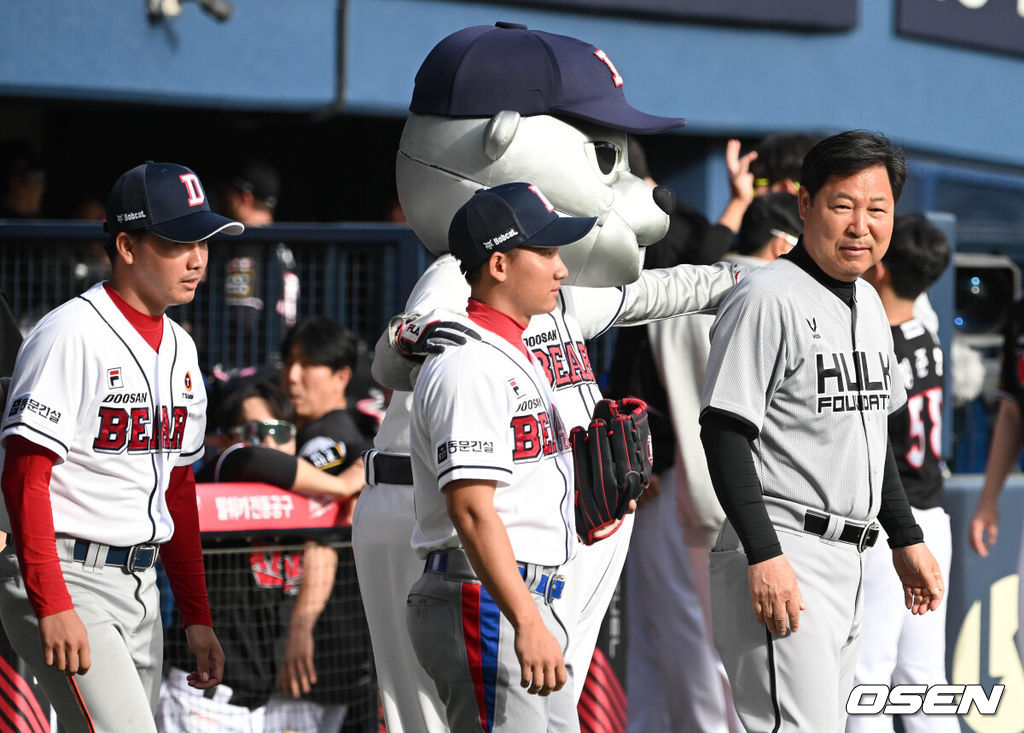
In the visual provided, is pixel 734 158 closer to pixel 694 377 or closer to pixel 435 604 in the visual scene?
pixel 694 377

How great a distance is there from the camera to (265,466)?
4914 millimetres

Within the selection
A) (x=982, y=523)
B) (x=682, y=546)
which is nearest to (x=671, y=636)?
(x=682, y=546)

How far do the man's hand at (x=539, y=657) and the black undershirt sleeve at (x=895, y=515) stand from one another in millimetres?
1221

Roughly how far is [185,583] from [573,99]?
1.64 m

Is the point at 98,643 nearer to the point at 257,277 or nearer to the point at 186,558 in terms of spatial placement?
the point at 186,558

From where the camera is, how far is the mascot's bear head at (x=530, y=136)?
3.93 m

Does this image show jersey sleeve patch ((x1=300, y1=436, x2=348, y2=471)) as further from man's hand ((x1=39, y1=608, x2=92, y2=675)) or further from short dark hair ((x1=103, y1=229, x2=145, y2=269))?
man's hand ((x1=39, y1=608, x2=92, y2=675))

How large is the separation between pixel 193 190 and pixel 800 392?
1.54 m

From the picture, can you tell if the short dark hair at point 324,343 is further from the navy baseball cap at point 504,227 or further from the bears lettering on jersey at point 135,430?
the navy baseball cap at point 504,227

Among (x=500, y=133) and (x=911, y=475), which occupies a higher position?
(x=500, y=133)

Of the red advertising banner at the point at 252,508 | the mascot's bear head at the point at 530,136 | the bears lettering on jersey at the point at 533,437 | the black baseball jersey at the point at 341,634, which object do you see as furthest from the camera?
the black baseball jersey at the point at 341,634

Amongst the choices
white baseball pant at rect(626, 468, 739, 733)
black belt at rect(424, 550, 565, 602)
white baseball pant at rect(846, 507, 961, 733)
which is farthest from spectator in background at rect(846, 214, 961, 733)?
black belt at rect(424, 550, 565, 602)

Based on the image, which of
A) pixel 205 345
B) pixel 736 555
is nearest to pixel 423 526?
pixel 736 555

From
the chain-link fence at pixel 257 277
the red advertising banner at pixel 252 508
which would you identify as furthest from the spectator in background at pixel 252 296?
the red advertising banner at pixel 252 508
